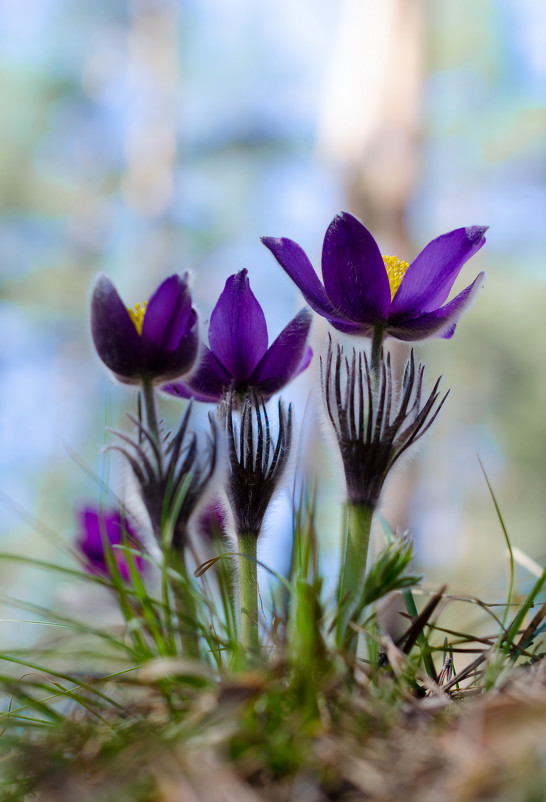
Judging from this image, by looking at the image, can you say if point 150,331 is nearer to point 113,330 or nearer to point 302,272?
point 113,330

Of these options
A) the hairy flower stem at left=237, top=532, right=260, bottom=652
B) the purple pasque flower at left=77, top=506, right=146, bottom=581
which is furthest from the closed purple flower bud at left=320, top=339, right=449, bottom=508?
the purple pasque flower at left=77, top=506, right=146, bottom=581

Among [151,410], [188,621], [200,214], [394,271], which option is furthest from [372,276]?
[200,214]

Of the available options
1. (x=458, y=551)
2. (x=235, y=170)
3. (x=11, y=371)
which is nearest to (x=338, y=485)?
(x=235, y=170)

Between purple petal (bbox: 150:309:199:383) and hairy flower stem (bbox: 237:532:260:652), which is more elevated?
purple petal (bbox: 150:309:199:383)

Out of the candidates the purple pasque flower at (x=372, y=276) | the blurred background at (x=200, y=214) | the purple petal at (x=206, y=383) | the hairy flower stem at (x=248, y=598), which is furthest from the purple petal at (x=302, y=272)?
the blurred background at (x=200, y=214)

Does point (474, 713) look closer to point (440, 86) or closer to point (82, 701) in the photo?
point (82, 701)

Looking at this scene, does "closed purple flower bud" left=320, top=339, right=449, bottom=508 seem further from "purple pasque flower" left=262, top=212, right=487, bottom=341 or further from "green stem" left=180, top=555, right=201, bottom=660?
"green stem" left=180, top=555, right=201, bottom=660
